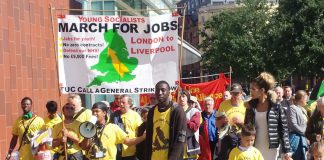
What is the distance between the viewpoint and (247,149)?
301 inches

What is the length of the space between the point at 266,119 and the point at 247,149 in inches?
22.0

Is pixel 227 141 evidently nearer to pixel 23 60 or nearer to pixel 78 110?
pixel 78 110

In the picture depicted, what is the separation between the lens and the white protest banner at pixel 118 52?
8695mm

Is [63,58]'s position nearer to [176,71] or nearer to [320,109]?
[176,71]

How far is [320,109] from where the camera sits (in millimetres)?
9055

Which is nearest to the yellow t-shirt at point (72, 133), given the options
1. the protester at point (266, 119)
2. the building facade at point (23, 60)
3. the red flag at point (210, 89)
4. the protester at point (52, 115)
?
the protester at point (52, 115)

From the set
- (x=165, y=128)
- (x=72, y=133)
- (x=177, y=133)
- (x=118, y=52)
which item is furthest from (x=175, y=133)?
(x=118, y=52)

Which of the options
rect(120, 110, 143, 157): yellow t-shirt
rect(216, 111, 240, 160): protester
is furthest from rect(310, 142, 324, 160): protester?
rect(120, 110, 143, 157): yellow t-shirt

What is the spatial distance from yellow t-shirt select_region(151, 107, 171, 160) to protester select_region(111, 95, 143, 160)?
2290 mm

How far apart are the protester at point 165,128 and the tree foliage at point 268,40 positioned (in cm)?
3347

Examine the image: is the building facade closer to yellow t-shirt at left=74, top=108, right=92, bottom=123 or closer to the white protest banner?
the white protest banner

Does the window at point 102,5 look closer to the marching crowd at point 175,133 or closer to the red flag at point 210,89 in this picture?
the red flag at point 210,89

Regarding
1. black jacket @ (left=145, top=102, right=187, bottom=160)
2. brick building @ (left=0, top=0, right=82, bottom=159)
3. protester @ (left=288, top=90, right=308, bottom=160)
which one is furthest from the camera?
brick building @ (left=0, top=0, right=82, bottom=159)

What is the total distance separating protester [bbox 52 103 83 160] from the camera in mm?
8000
